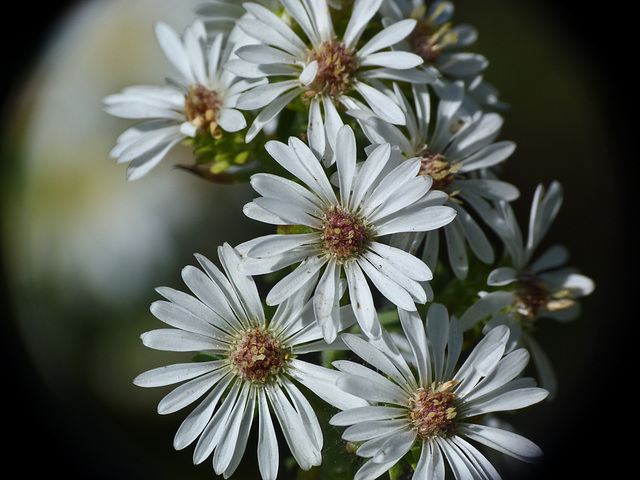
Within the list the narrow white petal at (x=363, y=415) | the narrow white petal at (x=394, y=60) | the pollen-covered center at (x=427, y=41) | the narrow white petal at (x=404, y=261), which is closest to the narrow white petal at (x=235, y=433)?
the narrow white petal at (x=363, y=415)

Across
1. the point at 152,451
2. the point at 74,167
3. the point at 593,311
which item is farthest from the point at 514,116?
the point at 152,451

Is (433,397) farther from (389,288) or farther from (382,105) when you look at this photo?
(382,105)

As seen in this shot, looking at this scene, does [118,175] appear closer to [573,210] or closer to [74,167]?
[74,167]

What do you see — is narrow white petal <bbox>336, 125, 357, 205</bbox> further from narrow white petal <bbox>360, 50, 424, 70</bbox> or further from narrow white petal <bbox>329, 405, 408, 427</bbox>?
narrow white petal <bbox>329, 405, 408, 427</bbox>

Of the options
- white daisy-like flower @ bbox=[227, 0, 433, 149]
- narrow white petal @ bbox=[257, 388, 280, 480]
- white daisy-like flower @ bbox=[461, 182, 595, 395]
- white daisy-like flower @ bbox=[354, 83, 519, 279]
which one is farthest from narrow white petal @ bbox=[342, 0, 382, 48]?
narrow white petal @ bbox=[257, 388, 280, 480]

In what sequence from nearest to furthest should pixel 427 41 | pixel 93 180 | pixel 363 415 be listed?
pixel 363 415, pixel 427 41, pixel 93 180

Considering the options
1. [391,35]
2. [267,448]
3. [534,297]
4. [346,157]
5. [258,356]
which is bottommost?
[267,448]

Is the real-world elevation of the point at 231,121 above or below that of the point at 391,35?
below

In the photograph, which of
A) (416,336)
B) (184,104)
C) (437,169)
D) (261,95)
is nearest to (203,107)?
(184,104)
